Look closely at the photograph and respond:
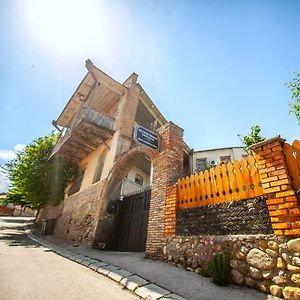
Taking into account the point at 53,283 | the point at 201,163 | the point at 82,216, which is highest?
the point at 201,163

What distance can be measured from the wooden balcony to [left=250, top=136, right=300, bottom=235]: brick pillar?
8.87m

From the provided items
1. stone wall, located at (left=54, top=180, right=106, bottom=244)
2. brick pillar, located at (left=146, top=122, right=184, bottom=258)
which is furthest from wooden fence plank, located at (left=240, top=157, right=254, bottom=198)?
stone wall, located at (left=54, top=180, right=106, bottom=244)

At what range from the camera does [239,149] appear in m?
19.7

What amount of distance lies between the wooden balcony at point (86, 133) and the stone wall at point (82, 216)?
121 inches

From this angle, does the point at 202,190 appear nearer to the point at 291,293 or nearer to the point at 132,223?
the point at 291,293

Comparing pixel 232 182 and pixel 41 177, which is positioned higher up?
pixel 41 177

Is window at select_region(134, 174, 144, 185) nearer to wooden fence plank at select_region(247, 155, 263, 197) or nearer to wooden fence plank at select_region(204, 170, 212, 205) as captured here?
wooden fence plank at select_region(204, 170, 212, 205)

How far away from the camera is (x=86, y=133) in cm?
1168

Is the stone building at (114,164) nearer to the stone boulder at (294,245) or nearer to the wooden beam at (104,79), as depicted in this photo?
the wooden beam at (104,79)

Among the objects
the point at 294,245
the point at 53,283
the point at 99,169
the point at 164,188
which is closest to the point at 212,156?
the point at 99,169

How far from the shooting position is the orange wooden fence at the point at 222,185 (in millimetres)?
3850

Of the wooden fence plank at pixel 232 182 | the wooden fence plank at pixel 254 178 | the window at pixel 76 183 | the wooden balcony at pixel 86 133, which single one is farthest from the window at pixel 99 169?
the wooden fence plank at pixel 254 178

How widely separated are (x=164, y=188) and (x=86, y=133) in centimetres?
746

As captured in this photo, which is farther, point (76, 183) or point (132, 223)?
point (76, 183)
